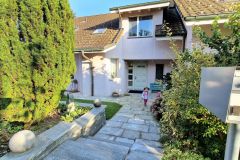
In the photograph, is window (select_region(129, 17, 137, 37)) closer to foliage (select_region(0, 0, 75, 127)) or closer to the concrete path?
the concrete path

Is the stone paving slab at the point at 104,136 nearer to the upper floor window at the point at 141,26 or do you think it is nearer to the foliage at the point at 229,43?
the foliage at the point at 229,43

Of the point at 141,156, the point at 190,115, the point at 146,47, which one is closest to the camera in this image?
the point at 190,115

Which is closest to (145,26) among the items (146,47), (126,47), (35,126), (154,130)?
(146,47)

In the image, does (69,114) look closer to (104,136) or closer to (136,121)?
(104,136)

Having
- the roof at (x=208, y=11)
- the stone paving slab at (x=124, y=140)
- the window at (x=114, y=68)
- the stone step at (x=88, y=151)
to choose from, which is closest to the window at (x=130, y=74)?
the window at (x=114, y=68)

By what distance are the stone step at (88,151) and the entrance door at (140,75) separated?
9408 millimetres

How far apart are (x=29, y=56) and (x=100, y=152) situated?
3173 mm

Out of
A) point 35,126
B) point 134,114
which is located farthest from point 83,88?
point 35,126

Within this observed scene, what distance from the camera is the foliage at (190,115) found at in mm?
3244

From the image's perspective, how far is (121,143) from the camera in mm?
4559

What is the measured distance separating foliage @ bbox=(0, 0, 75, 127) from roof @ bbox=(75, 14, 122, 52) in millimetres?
5295

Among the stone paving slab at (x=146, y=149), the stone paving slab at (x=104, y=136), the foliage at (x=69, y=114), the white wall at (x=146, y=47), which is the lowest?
the stone paving slab at (x=104, y=136)

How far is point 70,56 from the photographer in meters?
5.25

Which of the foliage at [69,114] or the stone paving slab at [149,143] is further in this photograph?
the foliage at [69,114]
